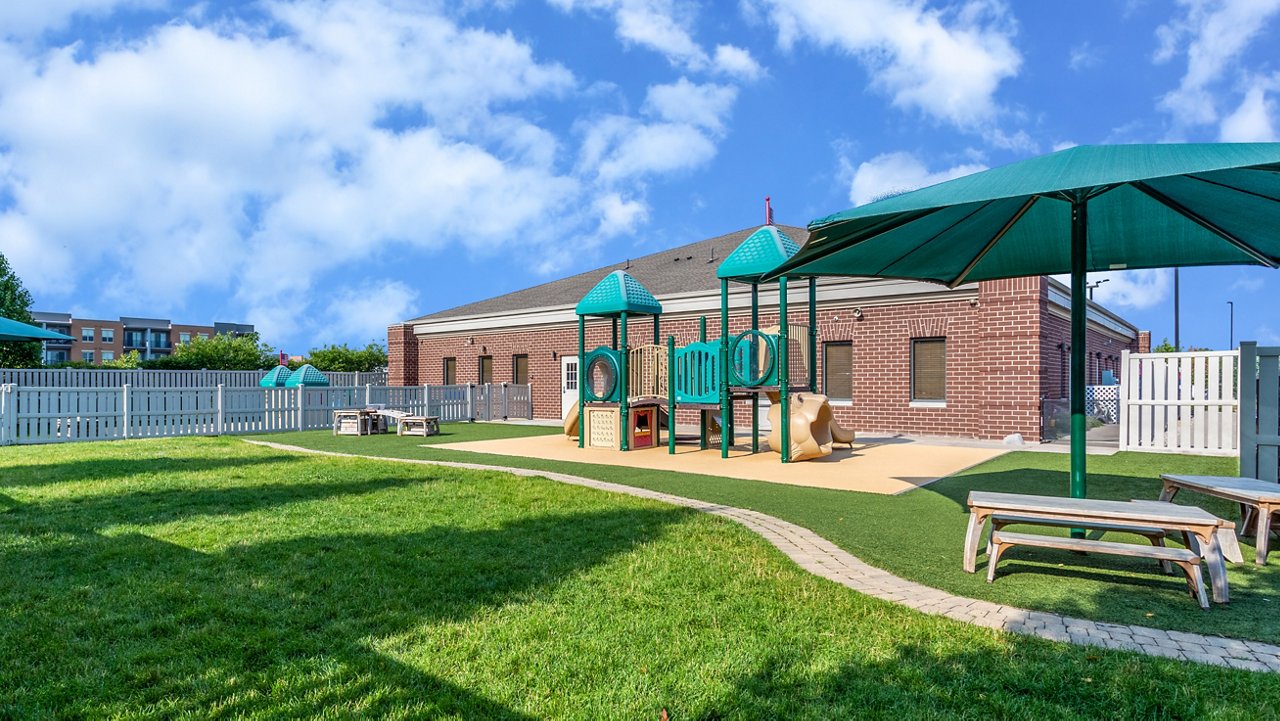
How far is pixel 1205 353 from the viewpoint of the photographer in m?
12.2

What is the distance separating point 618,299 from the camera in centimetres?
1362

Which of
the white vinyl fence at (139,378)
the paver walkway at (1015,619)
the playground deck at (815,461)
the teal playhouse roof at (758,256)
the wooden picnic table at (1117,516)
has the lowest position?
the playground deck at (815,461)

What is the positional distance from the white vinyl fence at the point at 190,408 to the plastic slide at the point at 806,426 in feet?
43.7

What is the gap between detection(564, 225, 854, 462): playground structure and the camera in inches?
468

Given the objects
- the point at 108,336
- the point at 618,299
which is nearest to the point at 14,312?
the point at 618,299

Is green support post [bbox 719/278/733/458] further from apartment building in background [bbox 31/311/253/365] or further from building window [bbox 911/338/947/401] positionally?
apartment building in background [bbox 31/311/253/365]

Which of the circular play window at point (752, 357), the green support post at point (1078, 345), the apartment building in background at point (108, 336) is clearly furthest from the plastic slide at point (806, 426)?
the apartment building in background at point (108, 336)

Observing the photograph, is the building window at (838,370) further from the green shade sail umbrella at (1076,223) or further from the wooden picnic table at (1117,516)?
the wooden picnic table at (1117,516)

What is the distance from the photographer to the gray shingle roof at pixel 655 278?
2156 cm

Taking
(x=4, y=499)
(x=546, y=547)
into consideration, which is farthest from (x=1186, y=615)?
(x=4, y=499)

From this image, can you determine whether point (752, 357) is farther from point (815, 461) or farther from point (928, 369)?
point (928, 369)

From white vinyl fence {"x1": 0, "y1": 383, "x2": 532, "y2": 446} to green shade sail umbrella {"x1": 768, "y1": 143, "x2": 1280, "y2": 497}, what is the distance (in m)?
16.8

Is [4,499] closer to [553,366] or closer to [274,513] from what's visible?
[274,513]

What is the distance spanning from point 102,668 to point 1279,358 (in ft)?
32.6
